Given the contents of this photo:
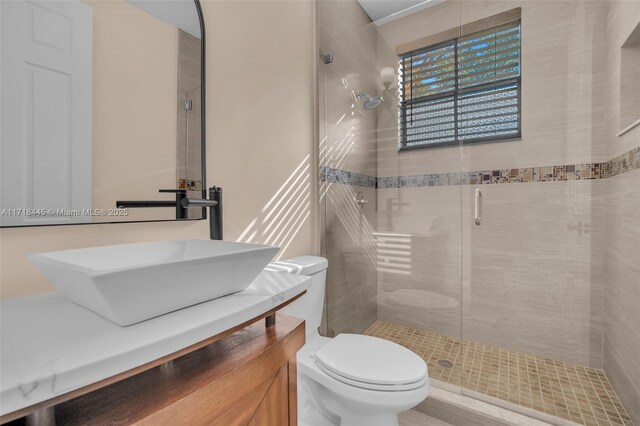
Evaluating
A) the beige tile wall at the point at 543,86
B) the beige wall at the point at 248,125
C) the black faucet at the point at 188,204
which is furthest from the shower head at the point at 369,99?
the black faucet at the point at 188,204

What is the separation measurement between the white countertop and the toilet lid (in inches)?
26.6

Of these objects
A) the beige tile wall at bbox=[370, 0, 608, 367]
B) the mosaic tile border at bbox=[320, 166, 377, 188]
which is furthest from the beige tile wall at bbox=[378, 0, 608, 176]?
the mosaic tile border at bbox=[320, 166, 377, 188]

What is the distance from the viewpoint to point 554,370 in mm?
1915

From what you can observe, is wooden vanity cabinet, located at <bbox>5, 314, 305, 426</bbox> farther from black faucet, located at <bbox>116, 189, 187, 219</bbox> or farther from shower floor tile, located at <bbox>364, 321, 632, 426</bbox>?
shower floor tile, located at <bbox>364, 321, 632, 426</bbox>

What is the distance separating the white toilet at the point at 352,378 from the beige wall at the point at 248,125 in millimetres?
403

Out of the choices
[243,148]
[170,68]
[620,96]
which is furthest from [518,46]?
[170,68]

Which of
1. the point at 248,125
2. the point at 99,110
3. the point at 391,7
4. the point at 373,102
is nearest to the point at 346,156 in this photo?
the point at 373,102

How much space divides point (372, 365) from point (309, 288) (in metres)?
0.45

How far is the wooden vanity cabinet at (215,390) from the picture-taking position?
453 mm

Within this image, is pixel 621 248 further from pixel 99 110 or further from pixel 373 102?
pixel 99 110

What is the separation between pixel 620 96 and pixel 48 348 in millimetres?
2408

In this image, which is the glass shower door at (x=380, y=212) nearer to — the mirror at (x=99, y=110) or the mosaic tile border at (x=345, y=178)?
the mosaic tile border at (x=345, y=178)

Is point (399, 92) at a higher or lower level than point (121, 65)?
higher

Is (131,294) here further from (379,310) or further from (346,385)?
(379,310)
